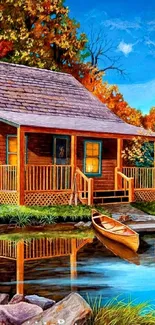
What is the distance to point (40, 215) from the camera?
17.8 metres

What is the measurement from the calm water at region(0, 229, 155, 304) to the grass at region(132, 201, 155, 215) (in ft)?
17.0

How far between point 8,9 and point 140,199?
49.1ft

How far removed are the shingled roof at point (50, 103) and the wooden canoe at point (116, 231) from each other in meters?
5.02

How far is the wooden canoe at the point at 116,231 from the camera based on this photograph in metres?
13.9

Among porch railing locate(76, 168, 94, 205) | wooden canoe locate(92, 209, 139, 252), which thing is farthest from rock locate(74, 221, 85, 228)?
porch railing locate(76, 168, 94, 205)

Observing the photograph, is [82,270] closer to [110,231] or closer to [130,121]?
[110,231]

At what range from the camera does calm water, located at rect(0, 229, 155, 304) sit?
9.46m

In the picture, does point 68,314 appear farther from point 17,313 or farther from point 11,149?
point 11,149

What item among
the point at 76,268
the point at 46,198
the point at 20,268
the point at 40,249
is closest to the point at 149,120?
the point at 46,198

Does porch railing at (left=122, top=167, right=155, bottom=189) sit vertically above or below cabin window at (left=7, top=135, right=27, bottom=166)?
below

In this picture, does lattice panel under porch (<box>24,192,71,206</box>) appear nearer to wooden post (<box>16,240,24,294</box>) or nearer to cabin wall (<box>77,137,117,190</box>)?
cabin wall (<box>77,137,117,190</box>)

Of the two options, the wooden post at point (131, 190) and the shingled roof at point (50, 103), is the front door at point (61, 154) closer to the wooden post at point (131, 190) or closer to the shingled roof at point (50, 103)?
the shingled roof at point (50, 103)

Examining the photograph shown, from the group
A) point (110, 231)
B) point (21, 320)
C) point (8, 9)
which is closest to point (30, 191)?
point (110, 231)

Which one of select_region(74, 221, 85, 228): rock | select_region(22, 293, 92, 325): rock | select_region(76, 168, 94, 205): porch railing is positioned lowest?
select_region(74, 221, 85, 228): rock
